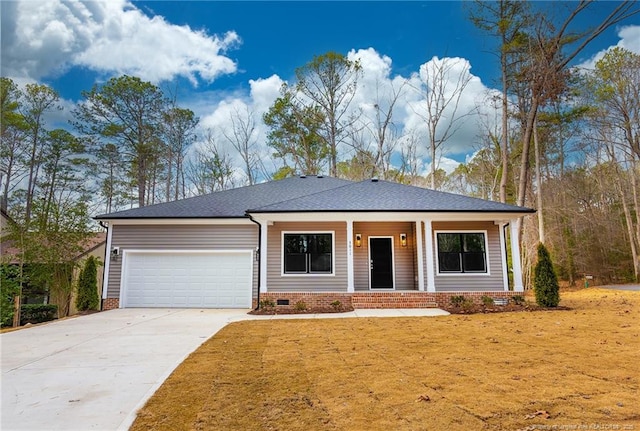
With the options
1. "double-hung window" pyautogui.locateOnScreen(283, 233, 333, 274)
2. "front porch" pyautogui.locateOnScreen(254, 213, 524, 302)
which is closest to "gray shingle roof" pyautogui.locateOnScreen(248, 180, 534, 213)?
"front porch" pyautogui.locateOnScreen(254, 213, 524, 302)

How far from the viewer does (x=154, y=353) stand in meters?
5.36

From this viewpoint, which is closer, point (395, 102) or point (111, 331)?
point (111, 331)

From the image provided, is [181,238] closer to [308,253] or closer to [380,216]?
[308,253]

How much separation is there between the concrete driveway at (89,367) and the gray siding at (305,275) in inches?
101

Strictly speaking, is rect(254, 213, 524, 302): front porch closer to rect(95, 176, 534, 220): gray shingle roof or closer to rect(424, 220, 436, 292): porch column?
rect(424, 220, 436, 292): porch column

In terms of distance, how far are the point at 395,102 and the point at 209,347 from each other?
18340 millimetres

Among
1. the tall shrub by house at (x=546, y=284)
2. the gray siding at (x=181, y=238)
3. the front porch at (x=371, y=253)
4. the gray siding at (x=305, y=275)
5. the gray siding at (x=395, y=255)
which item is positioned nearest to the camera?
the tall shrub by house at (x=546, y=284)

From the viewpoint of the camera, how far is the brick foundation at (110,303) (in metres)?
11.2

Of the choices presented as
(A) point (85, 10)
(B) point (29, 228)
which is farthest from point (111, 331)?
(A) point (85, 10)

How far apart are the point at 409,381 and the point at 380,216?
6946 mm

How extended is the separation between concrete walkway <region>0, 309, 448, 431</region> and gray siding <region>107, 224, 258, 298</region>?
274 cm

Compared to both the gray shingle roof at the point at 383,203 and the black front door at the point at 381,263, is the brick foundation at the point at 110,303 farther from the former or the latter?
the black front door at the point at 381,263

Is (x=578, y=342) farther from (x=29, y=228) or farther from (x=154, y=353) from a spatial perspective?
(x=29, y=228)

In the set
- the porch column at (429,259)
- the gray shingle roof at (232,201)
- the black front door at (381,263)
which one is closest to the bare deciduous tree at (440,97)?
the gray shingle roof at (232,201)
